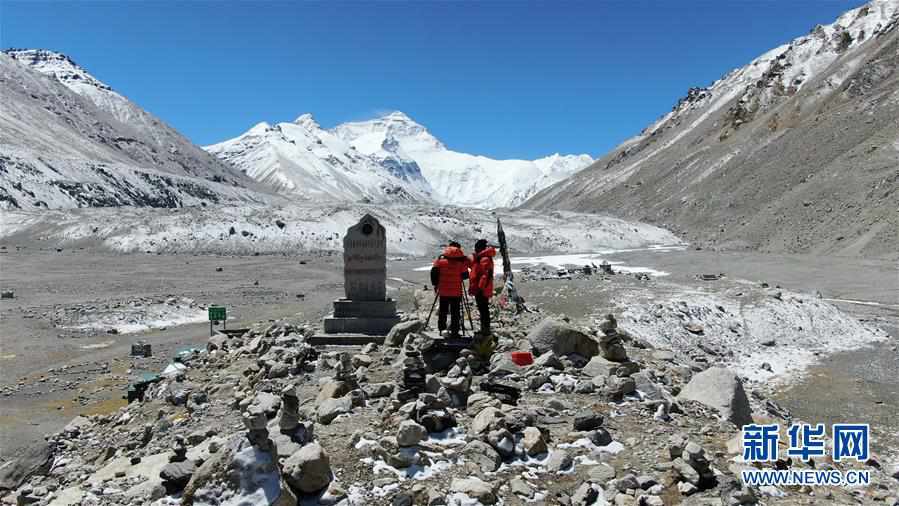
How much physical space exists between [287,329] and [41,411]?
22.5 ft

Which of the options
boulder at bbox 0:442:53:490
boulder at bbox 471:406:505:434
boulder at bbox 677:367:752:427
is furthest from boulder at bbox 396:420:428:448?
boulder at bbox 0:442:53:490

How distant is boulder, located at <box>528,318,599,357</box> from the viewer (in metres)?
12.7

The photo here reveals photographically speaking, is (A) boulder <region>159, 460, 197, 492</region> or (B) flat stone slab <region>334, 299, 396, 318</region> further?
(B) flat stone slab <region>334, 299, 396, 318</region>

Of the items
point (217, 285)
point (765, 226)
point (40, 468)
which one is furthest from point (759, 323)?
point (765, 226)

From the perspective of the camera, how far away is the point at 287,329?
1852 centimetres

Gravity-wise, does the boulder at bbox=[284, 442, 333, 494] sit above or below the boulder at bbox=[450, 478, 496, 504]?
above

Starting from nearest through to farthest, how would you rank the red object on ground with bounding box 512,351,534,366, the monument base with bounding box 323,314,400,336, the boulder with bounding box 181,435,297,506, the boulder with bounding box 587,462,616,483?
the boulder with bounding box 181,435,297,506
the boulder with bounding box 587,462,616,483
the red object on ground with bounding box 512,351,534,366
the monument base with bounding box 323,314,400,336

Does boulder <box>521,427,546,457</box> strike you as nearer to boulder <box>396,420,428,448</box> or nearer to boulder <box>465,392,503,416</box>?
boulder <box>465,392,503,416</box>

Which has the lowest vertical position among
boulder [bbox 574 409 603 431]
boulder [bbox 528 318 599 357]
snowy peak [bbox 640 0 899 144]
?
boulder [bbox 574 409 603 431]

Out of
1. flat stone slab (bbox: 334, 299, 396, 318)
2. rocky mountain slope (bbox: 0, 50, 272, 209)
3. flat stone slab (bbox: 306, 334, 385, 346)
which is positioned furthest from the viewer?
rocky mountain slope (bbox: 0, 50, 272, 209)

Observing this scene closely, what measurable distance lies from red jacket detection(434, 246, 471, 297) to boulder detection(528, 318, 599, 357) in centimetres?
194

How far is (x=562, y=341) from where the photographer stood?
1277cm

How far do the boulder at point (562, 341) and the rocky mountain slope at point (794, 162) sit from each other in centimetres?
4829

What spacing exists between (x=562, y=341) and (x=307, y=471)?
6922mm
